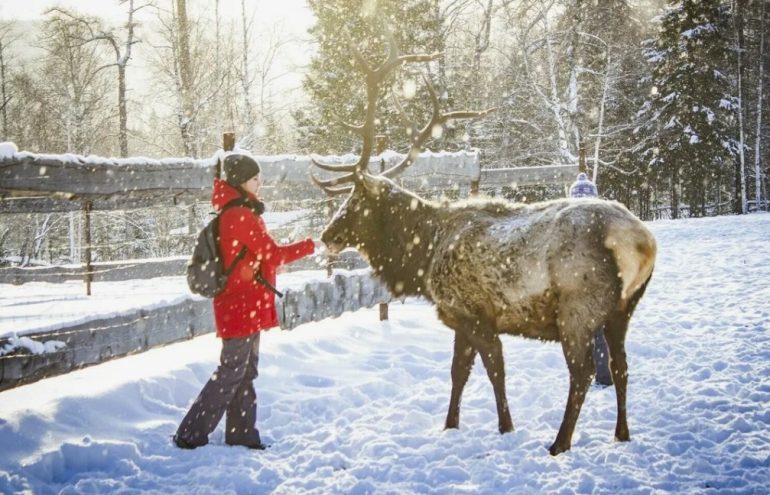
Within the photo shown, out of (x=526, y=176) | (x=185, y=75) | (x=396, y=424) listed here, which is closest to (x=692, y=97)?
(x=526, y=176)

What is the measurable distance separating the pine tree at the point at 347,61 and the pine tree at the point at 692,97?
1604 centimetres

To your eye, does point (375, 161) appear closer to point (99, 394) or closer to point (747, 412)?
point (99, 394)

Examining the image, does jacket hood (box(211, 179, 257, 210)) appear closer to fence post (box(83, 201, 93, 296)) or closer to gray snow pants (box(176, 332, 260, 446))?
gray snow pants (box(176, 332, 260, 446))

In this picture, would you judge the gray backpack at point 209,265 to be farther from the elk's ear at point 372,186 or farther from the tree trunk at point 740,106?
the tree trunk at point 740,106

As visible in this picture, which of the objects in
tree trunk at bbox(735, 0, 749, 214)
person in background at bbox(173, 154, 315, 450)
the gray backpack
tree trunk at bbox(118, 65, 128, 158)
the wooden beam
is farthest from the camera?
tree trunk at bbox(735, 0, 749, 214)

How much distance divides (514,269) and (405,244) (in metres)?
1.13

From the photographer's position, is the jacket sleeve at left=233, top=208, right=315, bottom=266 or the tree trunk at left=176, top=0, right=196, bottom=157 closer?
the jacket sleeve at left=233, top=208, right=315, bottom=266

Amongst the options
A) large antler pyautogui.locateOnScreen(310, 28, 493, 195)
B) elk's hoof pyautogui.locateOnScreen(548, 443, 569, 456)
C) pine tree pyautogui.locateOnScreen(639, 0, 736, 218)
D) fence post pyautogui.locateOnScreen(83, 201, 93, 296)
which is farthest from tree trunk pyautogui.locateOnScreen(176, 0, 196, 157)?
pine tree pyautogui.locateOnScreen(639, 0, 736, 218)

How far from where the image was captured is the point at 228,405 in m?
3.77

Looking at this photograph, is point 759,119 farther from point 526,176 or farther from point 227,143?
point 227,143

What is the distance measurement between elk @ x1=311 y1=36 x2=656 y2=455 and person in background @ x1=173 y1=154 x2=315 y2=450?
102 cm

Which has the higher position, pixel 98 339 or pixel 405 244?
pixel 405 244

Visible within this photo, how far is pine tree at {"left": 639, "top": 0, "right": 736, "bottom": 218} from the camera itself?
87.2 feet

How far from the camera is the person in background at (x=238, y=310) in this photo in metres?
3.60
